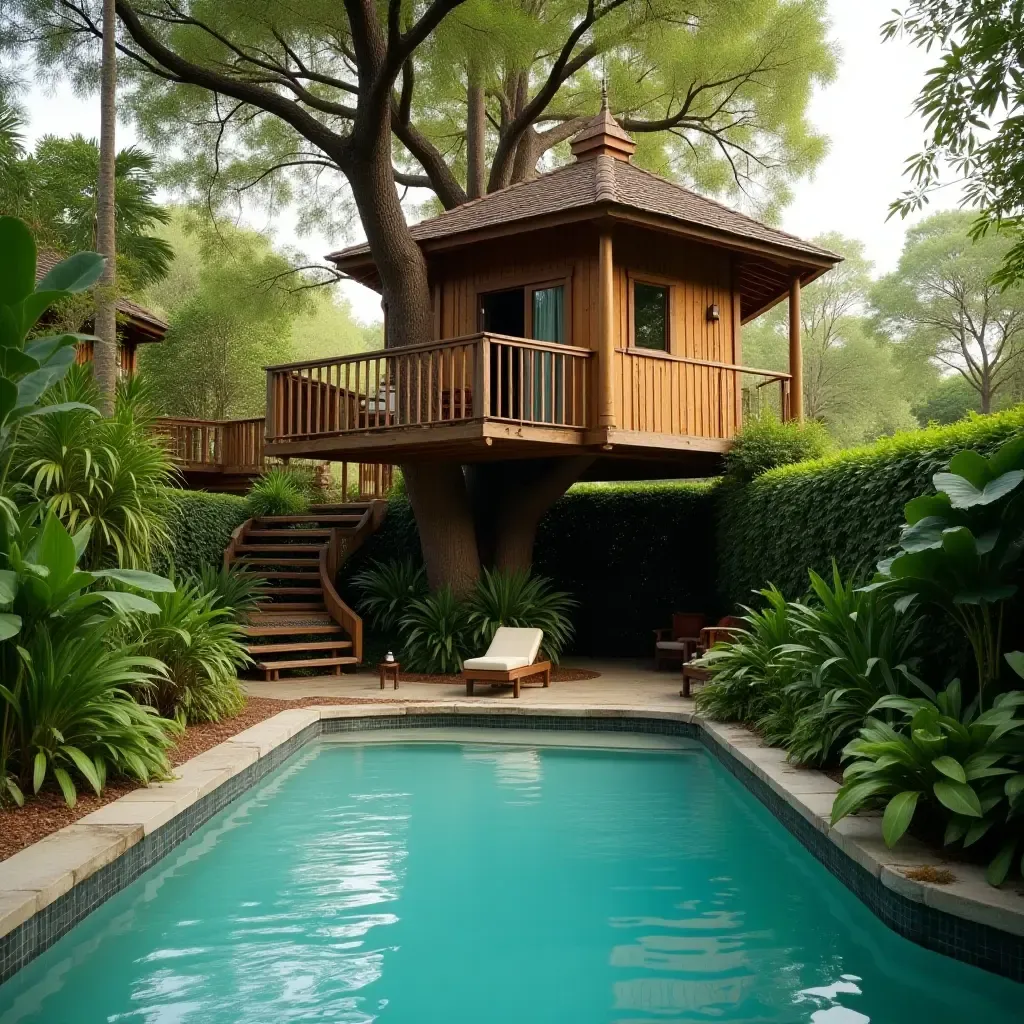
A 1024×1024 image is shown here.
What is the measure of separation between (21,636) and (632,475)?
12453mm

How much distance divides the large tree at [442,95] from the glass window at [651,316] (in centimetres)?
203

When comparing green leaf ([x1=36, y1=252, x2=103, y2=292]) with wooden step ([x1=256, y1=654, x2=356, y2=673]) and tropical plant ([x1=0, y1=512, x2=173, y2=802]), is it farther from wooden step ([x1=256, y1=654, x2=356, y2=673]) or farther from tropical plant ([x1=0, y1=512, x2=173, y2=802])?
wooden step ([x1=256, y1=654, x2=356, y2=673])

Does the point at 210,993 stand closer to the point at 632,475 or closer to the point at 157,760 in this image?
the point at 157,760

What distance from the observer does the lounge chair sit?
1096 cm

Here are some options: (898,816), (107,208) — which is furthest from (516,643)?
(107,208)

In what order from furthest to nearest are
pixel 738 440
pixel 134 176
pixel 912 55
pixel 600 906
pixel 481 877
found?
pixel 134 176, pixel 738 440, pixel 912 55, pixel 481 877, pixel 600 906

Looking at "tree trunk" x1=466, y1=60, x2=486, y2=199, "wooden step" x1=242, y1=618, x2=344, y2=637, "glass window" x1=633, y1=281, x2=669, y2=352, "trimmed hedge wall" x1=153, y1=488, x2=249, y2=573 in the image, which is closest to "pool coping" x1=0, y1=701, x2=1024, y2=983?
"wooden step" x1=242, y1=618, x2=344, y2=637

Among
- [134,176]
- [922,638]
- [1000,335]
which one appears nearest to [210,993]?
[922,638]

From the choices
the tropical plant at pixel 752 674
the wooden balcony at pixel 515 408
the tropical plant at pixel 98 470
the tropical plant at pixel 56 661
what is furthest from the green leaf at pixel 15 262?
the wooden balcony at pixel 515 408

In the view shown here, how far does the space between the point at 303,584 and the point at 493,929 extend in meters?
11.3

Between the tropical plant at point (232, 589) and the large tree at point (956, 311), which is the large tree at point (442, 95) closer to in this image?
the tropical plant at point (232, 589)

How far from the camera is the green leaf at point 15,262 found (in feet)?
16.7

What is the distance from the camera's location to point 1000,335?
1638 inches

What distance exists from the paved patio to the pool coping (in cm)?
215
